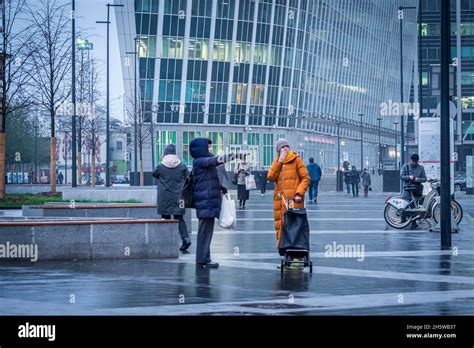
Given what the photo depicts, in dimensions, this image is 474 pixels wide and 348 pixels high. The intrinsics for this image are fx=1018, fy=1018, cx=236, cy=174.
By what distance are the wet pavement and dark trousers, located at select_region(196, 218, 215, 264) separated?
235 mm

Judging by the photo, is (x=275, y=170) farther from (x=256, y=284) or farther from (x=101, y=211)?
(x=101, y=211)

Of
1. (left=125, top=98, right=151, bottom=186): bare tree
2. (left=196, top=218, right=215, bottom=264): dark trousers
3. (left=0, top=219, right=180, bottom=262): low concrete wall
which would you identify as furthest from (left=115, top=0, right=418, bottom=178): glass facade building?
(left=196, top=218, right=215, bottom=264): dark trousers

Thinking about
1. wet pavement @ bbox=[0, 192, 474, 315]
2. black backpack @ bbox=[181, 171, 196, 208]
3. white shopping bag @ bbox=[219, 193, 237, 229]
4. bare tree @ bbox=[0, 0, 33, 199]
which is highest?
bare tree @ bbox=[0, 0, 33, 199]

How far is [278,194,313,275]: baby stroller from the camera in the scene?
581 inches

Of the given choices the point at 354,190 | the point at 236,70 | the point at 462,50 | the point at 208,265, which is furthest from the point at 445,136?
the point at 462,50

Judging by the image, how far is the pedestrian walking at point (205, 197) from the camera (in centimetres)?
1533

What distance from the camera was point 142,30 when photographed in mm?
90438

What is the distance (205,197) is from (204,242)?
68 cm

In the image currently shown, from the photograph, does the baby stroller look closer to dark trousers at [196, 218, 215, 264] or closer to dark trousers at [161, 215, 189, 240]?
dark trousers at [196, 218, 215, 264]

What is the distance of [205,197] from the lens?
15453 millimetres

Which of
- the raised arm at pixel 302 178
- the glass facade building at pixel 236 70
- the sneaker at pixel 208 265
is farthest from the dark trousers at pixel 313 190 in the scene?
the glass facade building at pixel 236 70

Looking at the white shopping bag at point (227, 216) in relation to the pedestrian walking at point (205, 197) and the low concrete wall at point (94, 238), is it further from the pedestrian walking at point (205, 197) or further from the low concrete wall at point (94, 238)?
the low concrete wall at point (94, 238)

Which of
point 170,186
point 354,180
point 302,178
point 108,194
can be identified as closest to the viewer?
point 302,178
